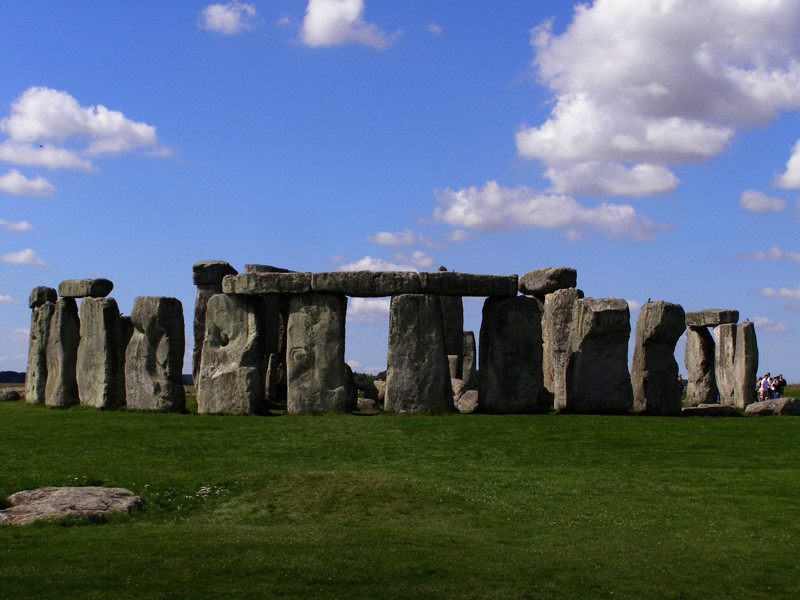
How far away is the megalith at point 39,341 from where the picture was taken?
82.2 feet

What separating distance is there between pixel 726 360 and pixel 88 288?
17334mm

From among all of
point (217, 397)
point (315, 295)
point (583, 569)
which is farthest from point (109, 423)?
point (583, 569)

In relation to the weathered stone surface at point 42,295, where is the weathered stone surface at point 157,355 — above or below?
below

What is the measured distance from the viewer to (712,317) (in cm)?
2820

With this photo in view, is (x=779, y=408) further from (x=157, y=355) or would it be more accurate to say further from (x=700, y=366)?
(x=157, y=355)

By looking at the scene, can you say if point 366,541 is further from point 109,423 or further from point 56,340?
point 56,340

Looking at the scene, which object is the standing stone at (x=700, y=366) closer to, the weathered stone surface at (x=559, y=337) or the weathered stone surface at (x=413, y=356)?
the weathered stone surface at (x=559, y=337)

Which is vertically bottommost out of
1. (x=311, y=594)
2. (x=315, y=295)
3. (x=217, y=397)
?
(x=311, y=594)

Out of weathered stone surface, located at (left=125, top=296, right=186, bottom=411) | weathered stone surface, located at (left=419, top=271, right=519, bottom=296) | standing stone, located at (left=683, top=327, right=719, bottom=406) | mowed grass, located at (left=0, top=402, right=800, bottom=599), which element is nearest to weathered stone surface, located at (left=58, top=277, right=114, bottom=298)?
weathered stone surface, located at (left=125, top=296, right=186, bottom=411)

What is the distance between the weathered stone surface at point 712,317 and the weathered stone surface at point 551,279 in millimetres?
5165

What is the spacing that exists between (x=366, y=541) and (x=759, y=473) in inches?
270

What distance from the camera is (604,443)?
54.5ft

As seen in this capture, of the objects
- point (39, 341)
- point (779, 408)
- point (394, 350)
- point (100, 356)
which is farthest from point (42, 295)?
point (779, 408)

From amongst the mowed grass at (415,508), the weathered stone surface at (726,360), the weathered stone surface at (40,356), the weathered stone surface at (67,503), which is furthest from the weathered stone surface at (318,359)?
the weathered stone surface at (726,360)
